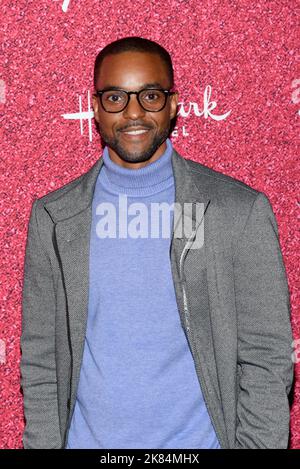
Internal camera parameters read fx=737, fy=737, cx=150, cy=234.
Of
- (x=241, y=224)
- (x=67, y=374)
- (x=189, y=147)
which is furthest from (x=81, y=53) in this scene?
(x=67, y=374)

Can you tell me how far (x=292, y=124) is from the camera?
7.82ft

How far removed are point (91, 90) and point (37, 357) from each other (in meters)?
0.85

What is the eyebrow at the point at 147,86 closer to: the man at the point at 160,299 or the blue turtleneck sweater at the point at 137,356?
the man at the point at 160,299

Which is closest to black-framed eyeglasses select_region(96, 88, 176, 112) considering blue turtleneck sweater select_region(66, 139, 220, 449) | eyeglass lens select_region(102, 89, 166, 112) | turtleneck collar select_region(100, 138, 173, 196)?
eyeglass lens select_region(102, 89, 166, 112)

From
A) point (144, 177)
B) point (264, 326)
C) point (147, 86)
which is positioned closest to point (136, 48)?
point (147, 86)

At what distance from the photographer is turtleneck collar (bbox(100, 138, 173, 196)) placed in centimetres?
190

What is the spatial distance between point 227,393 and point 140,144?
2.18 ft

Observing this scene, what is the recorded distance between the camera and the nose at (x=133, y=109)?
1.84 m

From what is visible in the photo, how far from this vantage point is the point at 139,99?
186cm

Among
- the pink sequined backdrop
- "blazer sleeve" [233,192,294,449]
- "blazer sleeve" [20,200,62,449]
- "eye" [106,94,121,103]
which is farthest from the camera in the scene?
the pink sequined backdrop

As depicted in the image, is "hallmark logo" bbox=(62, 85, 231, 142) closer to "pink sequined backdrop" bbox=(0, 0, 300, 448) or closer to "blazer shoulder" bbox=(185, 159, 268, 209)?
"pink sequined backdrop" bbox=(0, 0, 300, 448)

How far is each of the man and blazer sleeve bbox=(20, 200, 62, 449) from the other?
0.22 feet

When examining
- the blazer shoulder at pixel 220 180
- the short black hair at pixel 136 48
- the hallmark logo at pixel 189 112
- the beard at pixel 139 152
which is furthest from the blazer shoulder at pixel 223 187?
the hallmark logo at pixel 189 112

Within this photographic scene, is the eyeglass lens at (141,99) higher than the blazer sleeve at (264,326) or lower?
higher
